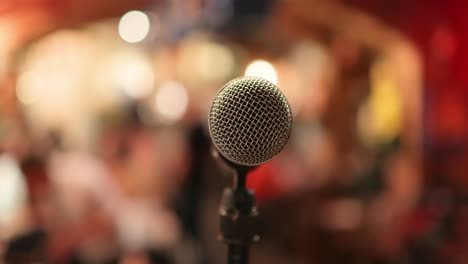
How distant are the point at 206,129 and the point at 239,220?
2647mm

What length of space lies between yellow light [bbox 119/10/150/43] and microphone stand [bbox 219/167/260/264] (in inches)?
156

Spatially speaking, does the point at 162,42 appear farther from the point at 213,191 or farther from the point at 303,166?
the point at 213,191

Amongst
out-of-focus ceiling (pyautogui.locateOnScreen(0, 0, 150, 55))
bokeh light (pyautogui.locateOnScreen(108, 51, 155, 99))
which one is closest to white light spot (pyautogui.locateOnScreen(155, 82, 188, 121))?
bokeh light (pyautogui.locateOnScreen(108, 51, 155, 99))

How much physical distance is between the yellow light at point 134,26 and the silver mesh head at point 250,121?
4013mm

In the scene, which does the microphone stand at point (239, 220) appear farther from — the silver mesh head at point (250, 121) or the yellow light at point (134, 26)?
the yellow light at point (134, 26)

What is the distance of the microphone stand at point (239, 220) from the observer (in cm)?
128

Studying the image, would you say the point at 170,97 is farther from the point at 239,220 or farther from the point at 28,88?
the point at 239,220

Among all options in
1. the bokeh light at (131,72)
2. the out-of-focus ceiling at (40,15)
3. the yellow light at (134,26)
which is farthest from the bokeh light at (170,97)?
the out-of-focus ceiling at (40,15)

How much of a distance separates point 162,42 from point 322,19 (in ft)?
6.02

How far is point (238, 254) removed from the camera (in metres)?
1.28

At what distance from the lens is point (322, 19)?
5555 mm

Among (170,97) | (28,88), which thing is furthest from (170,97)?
(28,88)

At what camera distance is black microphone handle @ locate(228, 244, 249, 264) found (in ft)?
4.18

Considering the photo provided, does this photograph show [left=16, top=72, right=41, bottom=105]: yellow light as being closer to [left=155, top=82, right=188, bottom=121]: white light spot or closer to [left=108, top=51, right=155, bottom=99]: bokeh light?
[left=108, top=51, right=155, bottom=99]: bokeh light
